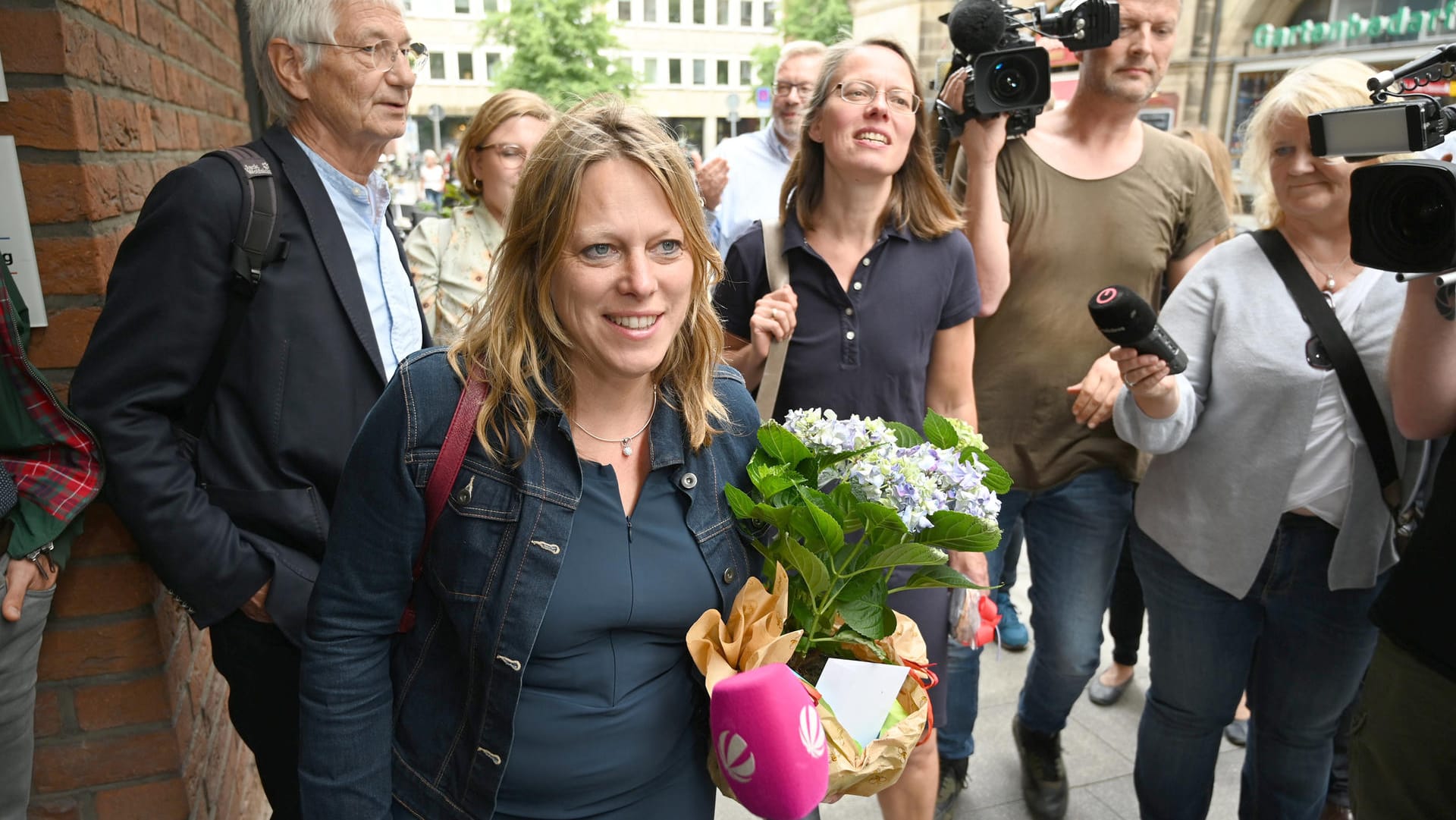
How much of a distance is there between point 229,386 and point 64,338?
318mm

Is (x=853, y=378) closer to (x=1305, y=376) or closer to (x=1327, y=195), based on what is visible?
(x=1305, y=376)

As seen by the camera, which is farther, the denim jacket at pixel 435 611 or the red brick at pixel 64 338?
the red brick at pixel 64 338

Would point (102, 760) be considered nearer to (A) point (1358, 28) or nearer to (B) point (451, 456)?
(B) point (451, 456)

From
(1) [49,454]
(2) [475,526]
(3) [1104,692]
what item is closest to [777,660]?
(2) [475,526]

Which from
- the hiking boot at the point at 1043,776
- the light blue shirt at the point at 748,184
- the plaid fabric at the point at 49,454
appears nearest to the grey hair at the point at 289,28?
the plaid fabric at the point at 49,454

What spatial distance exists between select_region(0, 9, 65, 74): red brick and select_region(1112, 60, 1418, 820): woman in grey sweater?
2.18 metres

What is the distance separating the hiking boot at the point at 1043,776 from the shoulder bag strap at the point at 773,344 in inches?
59.4

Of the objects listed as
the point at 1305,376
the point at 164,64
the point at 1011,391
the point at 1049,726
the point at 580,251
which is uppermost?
the point at 164,64

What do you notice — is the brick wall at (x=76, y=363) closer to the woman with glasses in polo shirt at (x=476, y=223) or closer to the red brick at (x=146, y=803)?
the red brick at (x=146, y=803)

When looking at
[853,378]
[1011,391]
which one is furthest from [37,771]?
[1011,391]

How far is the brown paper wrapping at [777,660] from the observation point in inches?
52.5

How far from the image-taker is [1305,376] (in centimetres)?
210

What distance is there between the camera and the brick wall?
5.26 ft

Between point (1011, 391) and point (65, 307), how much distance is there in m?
2.30
